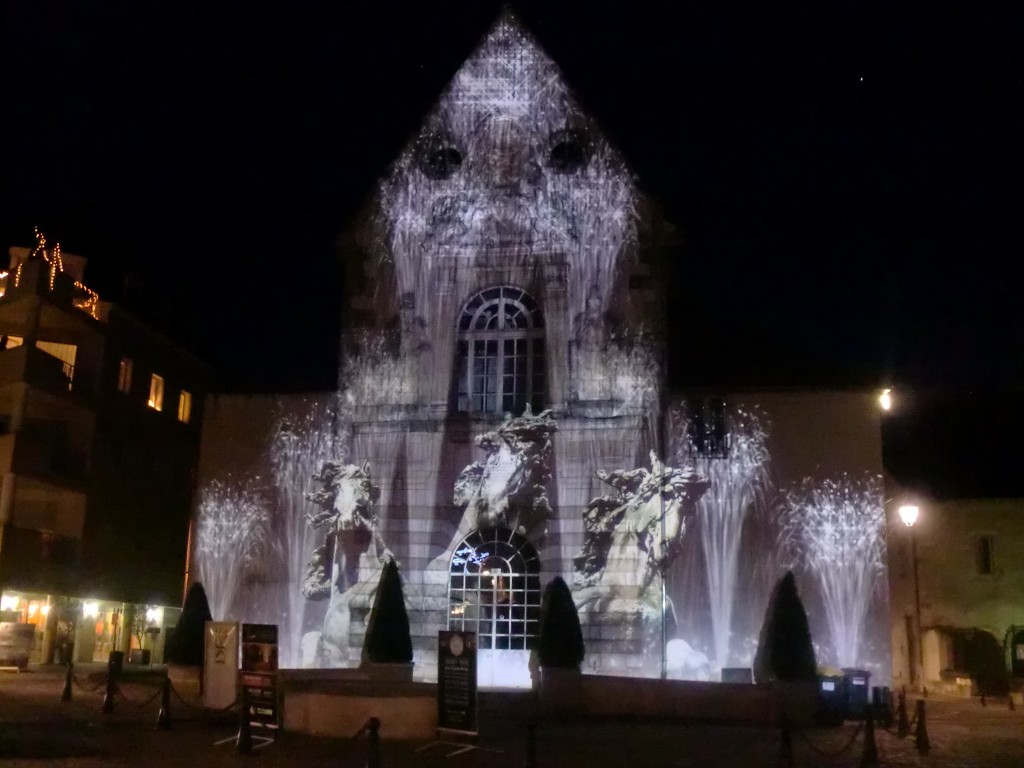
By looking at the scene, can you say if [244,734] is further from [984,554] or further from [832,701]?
[984,554]

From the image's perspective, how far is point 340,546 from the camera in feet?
98.3

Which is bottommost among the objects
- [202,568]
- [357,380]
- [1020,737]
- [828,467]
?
[1020,737]

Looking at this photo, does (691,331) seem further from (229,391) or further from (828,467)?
(229,391)

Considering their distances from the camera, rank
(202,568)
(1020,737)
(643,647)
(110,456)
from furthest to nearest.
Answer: (110,456)
(202,568)
(643,647)
(1020,737)

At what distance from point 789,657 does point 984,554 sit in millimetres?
20279


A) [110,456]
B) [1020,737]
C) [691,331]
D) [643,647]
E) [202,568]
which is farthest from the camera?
[110,456]

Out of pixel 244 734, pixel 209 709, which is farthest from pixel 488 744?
pixel 209 709

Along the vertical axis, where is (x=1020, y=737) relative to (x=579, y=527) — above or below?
below

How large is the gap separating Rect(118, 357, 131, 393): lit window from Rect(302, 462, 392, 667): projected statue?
12.5m

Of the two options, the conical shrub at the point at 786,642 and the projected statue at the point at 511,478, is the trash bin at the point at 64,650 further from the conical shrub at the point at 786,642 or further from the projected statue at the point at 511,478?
the conical shrub at the point at 786,642

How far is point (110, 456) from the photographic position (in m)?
38.6

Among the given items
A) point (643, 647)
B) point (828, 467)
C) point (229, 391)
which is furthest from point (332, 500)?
point (828, 467)

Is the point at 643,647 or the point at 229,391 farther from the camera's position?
the point at 229,391

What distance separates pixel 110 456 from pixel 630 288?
19.9 m
